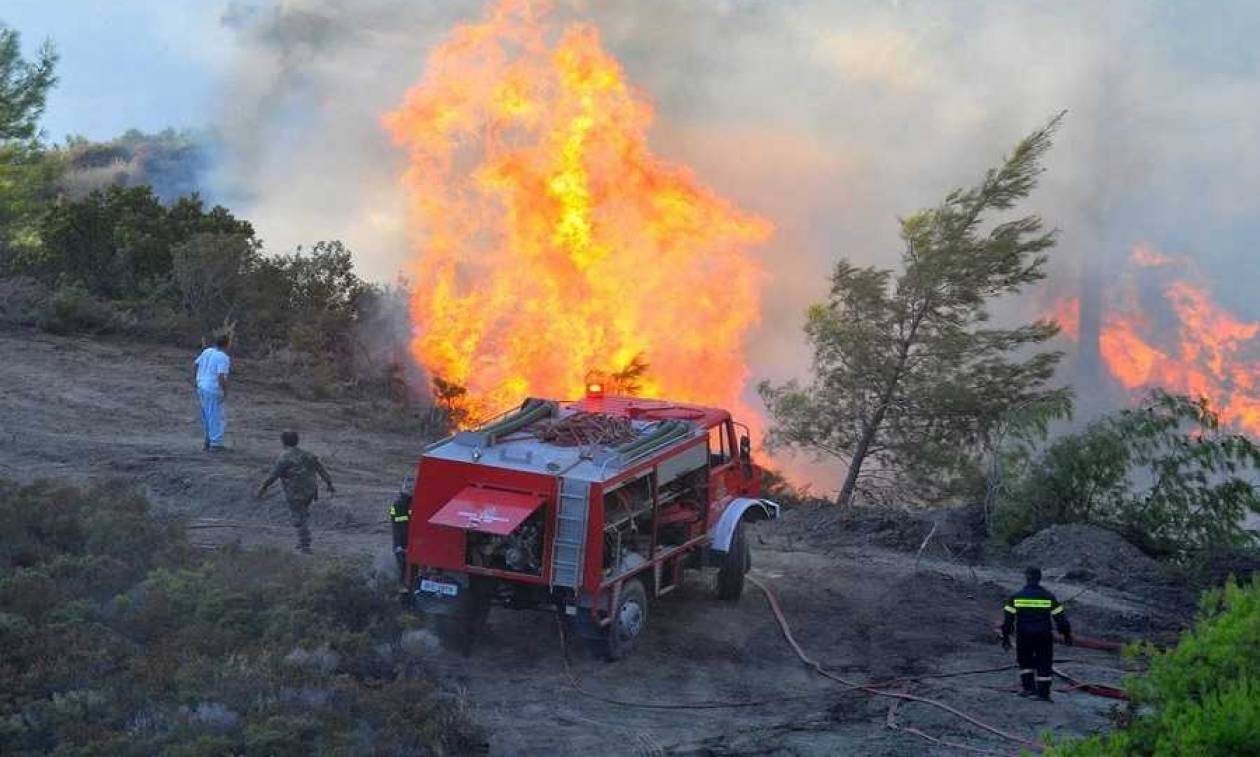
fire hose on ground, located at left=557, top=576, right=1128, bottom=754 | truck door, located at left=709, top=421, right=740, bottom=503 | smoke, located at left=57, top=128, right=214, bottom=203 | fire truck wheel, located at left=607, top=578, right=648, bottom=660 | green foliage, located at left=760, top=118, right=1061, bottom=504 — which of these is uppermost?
smoke, located at left=57, top=128, right=214, bottom=203

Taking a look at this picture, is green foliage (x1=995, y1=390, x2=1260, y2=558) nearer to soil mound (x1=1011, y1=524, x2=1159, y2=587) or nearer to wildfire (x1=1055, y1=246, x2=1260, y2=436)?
soil mound (x1=1011, y1=524, x2=1159, y2=587)

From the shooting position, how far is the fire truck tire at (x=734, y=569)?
1432 centimetres

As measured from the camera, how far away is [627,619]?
1245 centimetres

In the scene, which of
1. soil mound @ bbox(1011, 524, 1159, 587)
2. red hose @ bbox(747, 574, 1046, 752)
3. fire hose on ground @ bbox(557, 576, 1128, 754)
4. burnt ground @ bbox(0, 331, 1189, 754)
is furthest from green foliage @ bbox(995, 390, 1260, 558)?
red hose @ bbox(747, 574, 1046, 752)

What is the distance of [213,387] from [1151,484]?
1296 cm

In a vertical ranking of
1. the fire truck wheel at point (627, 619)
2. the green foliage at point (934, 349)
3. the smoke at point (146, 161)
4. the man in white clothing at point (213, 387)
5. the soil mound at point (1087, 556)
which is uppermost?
the smoke at point (146, 161)

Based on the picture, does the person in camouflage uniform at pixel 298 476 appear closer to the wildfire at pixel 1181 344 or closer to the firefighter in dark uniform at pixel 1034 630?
the firefighter in dark uniform at pixel 1034 630

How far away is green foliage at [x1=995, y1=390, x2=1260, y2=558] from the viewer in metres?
17.4

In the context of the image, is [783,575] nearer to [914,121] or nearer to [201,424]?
[201,424]

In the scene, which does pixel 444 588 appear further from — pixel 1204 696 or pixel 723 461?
pixel 1204 696

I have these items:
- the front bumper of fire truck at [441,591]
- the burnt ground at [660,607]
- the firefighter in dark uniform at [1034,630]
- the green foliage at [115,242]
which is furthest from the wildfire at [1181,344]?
the front bumper of fire truck at [441,591]

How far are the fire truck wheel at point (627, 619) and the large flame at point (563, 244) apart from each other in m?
11.3

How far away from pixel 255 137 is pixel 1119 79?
3542 centimetres

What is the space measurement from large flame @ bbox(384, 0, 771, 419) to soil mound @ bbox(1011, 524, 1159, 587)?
8.27m
